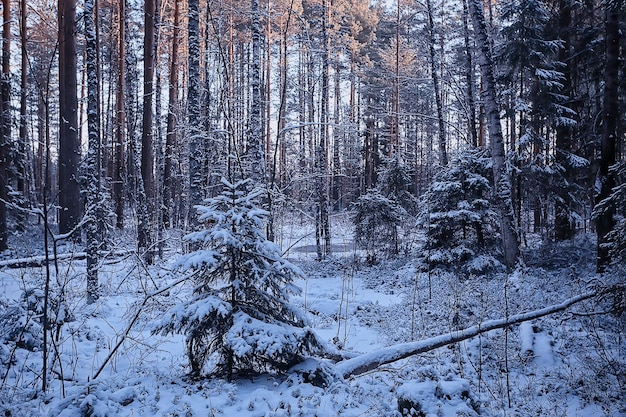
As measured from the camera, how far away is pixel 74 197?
10.4m

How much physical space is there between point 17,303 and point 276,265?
12.3 ft

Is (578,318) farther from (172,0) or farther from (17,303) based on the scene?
(172,0)

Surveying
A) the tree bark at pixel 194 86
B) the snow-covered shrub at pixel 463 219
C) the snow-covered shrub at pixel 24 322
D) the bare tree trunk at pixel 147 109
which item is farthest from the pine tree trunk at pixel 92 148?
the snow-covered shrub at pixel 463 219

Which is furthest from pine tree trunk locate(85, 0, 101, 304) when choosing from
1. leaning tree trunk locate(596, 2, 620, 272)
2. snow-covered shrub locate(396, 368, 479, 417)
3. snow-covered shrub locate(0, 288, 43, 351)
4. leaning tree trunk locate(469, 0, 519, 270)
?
leaning tree trunk locate(596, 2, 620, 272)

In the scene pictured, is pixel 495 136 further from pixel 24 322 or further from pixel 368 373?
pixel 24 322

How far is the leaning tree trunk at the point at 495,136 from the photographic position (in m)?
8.81

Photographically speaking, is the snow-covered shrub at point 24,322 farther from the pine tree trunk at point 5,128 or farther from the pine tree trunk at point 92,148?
the pine tree trunk at point 5,128

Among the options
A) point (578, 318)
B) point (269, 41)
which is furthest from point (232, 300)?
point (269, 41)

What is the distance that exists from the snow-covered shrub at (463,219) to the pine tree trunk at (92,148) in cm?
773

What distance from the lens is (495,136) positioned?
9031 millimetres

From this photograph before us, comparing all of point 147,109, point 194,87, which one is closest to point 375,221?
point 194,87

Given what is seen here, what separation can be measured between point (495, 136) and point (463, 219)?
2.28 metres

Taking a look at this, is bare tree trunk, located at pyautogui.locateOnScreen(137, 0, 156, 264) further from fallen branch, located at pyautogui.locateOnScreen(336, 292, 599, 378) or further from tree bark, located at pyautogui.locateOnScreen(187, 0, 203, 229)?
fallen branch, located at pyautogui.locateOnScreen(336, 292, 599, 378)

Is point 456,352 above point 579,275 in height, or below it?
below
